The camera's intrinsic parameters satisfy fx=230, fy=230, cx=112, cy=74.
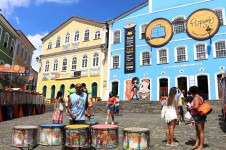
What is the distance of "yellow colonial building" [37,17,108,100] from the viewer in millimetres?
28141

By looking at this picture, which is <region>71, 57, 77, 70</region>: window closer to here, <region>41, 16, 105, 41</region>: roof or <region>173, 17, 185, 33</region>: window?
<region>41, 16, 105, 41</region>: roof

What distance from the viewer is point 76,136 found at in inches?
178

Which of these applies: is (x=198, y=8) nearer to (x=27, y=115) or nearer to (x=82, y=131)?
(x=27, y=115)

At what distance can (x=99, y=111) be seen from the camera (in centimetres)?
2100

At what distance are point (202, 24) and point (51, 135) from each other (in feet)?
70.3

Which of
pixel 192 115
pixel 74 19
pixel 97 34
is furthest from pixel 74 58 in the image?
pixel 192 115

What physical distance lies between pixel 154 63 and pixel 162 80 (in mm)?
2044

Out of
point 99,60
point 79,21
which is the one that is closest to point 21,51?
point 79,21

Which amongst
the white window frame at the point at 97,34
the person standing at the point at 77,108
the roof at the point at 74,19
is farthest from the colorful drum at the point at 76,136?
the roof at the point at 74,19

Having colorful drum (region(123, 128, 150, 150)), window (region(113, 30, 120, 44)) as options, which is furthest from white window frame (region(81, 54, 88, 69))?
colorful drum (region(123, 128, 150, 150))

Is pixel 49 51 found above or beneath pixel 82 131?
above

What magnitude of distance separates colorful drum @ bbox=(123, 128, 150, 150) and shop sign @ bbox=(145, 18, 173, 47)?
21070 mm

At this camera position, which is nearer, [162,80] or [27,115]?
[27,115]

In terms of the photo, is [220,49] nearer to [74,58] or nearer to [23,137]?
[74,58]
